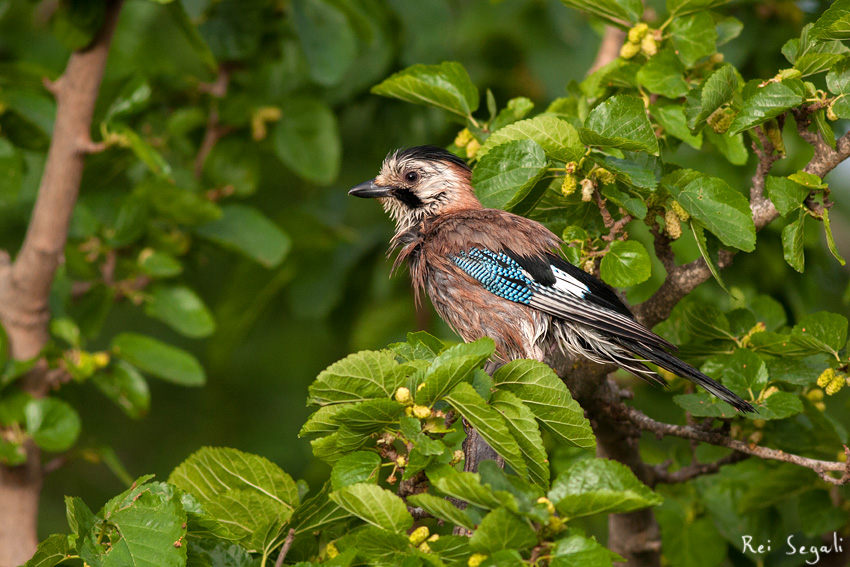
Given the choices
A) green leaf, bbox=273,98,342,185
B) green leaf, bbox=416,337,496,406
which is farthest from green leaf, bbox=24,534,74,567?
green leaf, bbox=273,98,342,185

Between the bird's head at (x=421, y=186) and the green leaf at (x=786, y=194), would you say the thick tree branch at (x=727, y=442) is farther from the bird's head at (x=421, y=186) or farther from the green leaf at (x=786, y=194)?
the bird's head at (x=421, y=186)

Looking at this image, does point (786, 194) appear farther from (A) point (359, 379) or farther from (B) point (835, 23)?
(A) point (359, 379)

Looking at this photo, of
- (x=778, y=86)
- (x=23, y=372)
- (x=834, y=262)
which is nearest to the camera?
(x=778, y=86)

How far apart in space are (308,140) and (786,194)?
2914mm

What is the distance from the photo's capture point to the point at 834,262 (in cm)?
600

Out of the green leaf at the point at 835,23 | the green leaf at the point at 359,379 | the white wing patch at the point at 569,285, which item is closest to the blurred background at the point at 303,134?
the white wing patch at the point at 569,285

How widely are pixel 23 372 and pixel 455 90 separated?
2.29m

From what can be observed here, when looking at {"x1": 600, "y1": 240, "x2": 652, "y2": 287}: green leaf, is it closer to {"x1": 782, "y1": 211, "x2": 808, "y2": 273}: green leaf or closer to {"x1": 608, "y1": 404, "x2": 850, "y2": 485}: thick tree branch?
{"x1": 782, "y1": 211, "x2": 808, "y2": 273}: green leaf

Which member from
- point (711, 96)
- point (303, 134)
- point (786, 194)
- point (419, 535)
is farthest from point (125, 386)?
point (786, 194)

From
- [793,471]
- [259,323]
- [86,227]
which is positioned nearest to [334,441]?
[793,471]

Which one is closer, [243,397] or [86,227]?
[86,227]

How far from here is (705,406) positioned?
2.86 m

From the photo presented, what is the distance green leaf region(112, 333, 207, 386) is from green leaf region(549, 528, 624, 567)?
258 centimetres

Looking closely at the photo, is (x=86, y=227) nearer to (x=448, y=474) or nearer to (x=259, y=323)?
(x=448, y=474)
